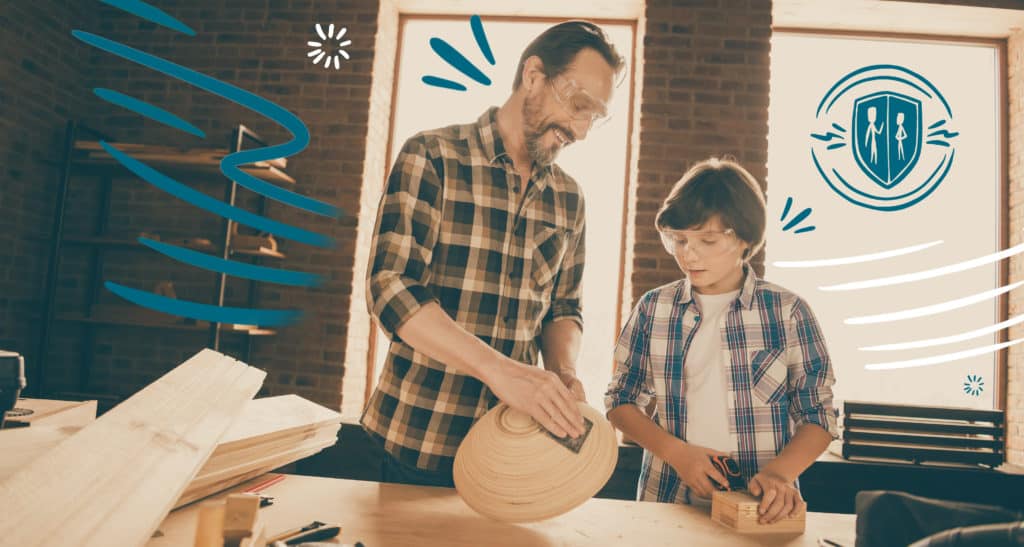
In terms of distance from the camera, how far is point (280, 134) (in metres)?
3.70

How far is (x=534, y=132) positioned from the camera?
4.98 feet

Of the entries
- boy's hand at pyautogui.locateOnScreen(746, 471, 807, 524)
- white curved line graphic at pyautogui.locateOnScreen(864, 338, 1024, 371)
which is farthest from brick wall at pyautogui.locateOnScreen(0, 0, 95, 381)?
white curved line graphic at pyautogui.locateOnScreen(864, 338, 1024, 371)

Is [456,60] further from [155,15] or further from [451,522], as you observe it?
[451,522]

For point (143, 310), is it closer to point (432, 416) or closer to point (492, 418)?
point (432, 416)

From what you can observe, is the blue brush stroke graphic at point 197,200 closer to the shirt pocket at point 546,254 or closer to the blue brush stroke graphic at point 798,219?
the shirt pocket at point 546,254

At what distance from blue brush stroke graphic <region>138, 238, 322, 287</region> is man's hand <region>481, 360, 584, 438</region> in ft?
8.75

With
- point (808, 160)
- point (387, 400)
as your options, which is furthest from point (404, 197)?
point (808, 160)

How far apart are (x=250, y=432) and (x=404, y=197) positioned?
0.58 meters

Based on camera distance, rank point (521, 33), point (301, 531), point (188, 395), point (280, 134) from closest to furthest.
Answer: point (301, 531), point (188, 395), point (280, 134), point (521, 33)

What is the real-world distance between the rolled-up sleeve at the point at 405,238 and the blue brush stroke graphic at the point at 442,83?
2763mm

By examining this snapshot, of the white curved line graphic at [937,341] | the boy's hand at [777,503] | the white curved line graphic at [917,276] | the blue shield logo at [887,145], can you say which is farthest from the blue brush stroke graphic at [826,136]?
the boy's hand at [777,503]

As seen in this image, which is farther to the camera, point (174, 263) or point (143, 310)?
point (174, 263)

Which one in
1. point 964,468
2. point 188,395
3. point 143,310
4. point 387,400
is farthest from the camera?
point 143,310

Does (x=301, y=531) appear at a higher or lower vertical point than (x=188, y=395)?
lower
